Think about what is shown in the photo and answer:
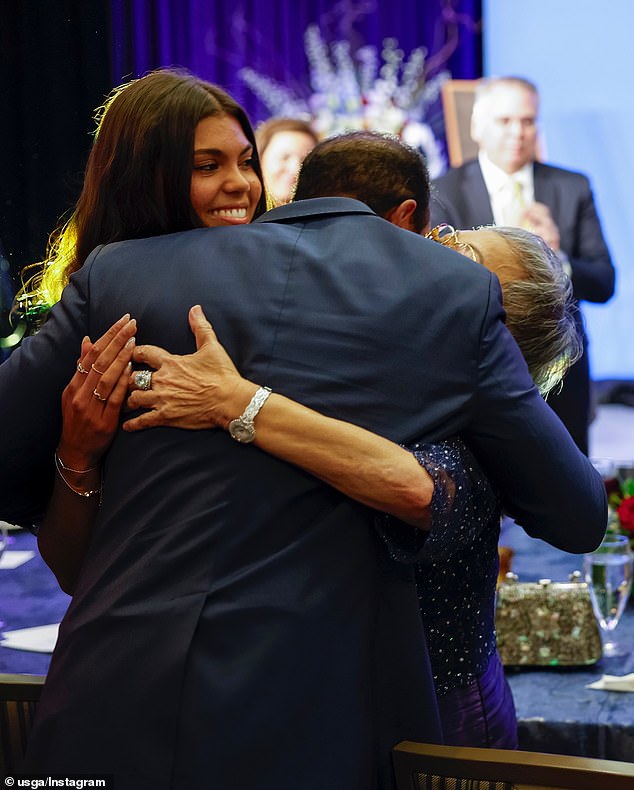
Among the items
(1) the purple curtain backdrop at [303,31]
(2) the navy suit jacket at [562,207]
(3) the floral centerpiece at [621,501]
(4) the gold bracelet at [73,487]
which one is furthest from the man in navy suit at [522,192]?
(1) the purple curtain backdrop at [303,31]

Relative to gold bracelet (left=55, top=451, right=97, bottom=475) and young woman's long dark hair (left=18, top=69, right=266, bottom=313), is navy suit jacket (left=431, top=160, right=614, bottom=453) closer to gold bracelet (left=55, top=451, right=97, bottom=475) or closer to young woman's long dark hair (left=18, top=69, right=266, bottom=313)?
young woman's long dark hair (left=18, top=69, right=266, bottom=313)

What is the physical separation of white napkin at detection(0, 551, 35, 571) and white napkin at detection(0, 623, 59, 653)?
0.46 meters

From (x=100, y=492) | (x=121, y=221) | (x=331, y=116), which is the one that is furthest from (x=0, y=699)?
(x=331, y=116)

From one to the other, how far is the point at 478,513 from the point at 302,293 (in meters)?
0.34

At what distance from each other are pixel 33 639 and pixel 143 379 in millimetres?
921

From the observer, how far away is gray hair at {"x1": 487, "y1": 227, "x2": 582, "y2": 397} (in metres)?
1.53

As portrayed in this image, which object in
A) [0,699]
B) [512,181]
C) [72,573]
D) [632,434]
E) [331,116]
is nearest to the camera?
[72,573]

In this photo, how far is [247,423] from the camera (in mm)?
1215

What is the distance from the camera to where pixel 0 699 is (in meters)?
1.64

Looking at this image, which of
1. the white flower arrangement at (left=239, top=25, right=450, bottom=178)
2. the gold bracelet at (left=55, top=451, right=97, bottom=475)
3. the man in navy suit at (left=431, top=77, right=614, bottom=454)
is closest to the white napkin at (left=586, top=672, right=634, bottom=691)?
the gold bracelet at (left=55, top=451, right=97, bottom=475)

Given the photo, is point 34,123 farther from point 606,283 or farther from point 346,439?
point 606,283

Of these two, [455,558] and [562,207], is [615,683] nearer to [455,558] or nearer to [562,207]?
[455,558]

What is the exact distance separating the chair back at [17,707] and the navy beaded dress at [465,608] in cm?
58

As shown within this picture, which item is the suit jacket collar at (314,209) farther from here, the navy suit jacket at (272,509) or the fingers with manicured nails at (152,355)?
the fingers with manicured nails at (152,355)
